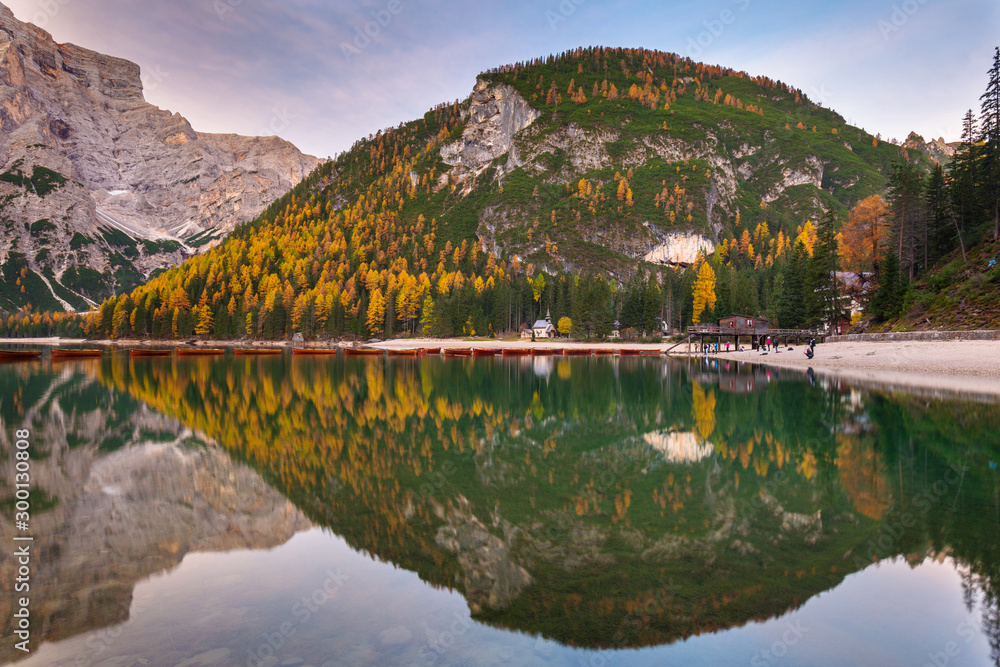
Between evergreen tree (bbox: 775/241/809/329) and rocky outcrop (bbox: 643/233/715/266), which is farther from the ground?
rocky outcrop (bbox: 643/233/715/266)

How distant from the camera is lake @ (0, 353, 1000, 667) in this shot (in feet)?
18.2

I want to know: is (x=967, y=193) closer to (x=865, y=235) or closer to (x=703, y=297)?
(x=865, y=235)

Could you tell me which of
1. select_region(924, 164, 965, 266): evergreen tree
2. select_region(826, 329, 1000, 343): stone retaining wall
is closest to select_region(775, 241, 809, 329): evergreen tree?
select_region(924, 164, 965, 266): evergreen tree

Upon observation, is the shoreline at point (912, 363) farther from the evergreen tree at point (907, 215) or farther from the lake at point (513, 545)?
the lake at point (513, 545)

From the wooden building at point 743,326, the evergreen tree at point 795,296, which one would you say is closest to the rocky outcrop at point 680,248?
the evergreen tree at point 795,296

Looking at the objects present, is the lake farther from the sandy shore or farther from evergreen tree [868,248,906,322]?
evergreen tree [868,248,906,322]

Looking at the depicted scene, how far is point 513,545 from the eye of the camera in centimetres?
812

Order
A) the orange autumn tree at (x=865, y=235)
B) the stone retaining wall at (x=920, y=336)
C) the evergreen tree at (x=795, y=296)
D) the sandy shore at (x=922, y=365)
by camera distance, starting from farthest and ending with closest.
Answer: the evergreen tree at (x=795, y=296) → the orange autumn tree at (x=865, y=235) → the stone retaining wall at (x=920, y=336) → the sandy shore at (x=922, y=365)

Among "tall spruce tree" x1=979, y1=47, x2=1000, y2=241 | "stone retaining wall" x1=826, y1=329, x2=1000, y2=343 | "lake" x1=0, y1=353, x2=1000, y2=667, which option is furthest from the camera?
"tall spruce tree" x1=979, y1=47, x2=1000, y2=241

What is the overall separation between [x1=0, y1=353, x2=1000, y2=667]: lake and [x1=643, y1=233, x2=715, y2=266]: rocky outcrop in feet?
564

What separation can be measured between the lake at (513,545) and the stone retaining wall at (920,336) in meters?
24.9

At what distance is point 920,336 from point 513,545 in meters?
47.7

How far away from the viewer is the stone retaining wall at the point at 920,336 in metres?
35.7

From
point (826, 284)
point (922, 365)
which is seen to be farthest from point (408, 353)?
point (922, 365)
